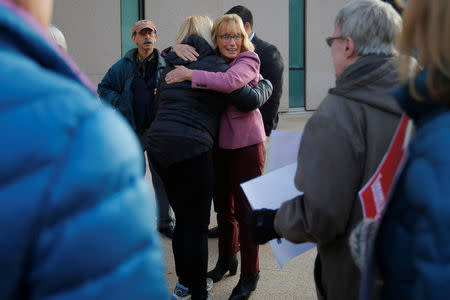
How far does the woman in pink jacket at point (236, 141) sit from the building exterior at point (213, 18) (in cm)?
639

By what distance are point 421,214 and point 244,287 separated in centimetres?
291

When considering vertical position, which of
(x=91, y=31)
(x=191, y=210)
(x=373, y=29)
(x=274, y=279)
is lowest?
(x=274, y=279)

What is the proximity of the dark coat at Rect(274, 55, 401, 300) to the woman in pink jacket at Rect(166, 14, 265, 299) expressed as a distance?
4.53 feet

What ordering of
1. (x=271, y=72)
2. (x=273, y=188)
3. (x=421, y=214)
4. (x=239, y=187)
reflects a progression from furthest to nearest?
(x=271, y=72) → (x=239, y=187) → (x=273, y=188) → (x=421, y=214)

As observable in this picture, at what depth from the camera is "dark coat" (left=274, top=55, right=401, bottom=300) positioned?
1.95 m

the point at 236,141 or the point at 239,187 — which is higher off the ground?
the point at 236,141

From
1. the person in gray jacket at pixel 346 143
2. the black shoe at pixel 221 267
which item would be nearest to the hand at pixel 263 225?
the person in gray jacket at pixel 346 143

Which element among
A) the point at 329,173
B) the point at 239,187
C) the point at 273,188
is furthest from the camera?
the point at 239,187

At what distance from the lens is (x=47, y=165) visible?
79 centimetres

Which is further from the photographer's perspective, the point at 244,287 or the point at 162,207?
the point at 162,207

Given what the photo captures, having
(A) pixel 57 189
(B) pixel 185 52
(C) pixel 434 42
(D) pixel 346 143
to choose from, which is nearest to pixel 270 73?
(B) pixel 185 52

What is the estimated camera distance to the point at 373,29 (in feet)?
6.86

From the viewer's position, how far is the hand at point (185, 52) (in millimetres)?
3371

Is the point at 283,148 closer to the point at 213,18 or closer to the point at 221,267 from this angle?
the point at 221,267
